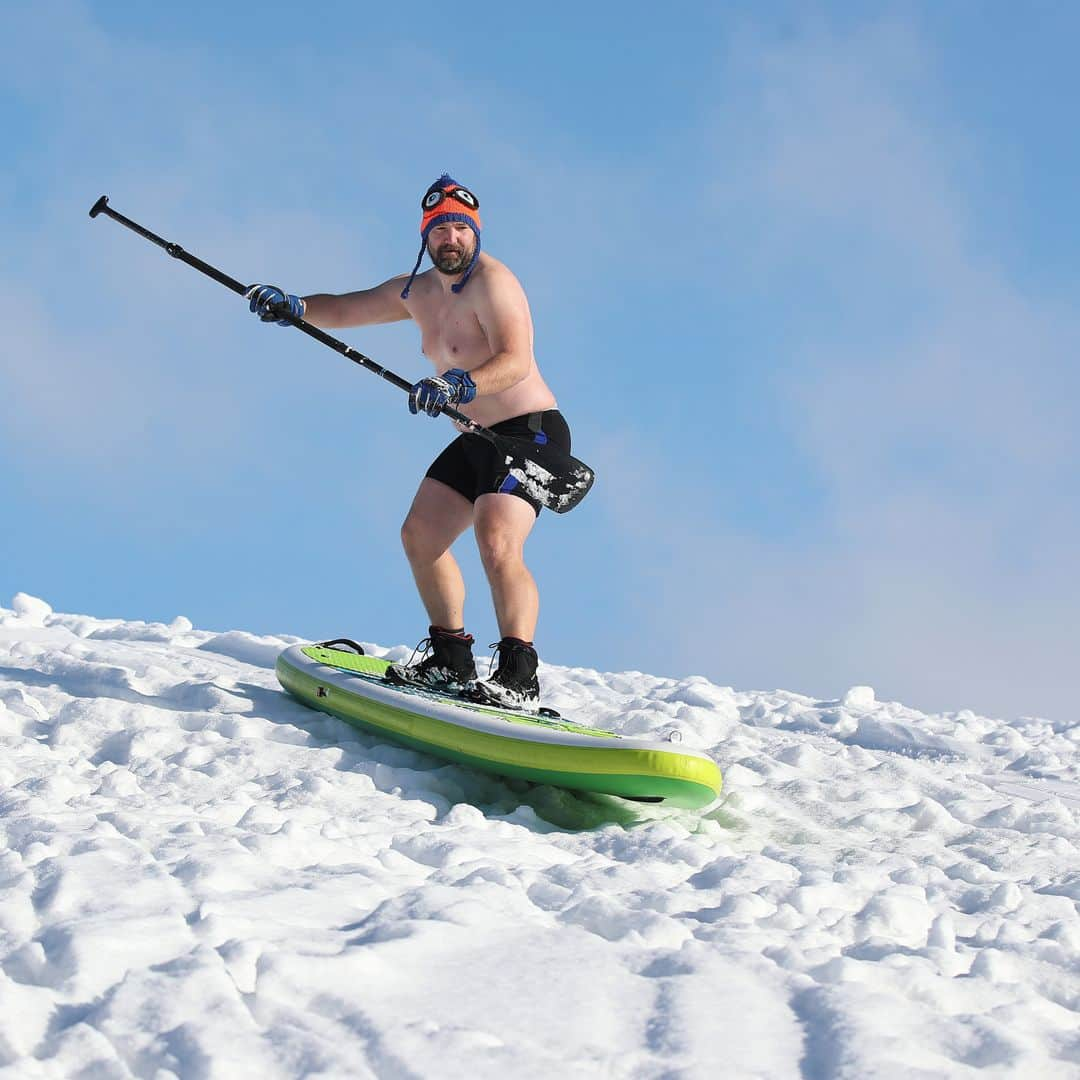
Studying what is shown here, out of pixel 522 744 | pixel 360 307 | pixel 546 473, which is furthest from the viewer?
pixel 360 307

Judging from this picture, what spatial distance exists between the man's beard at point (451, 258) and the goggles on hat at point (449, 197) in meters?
0.22

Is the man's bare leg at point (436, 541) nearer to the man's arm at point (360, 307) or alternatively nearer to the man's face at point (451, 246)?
the man's arm at point (360, 307)

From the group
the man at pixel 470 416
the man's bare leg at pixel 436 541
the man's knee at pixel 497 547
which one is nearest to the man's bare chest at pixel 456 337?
the man at pixel 470 416

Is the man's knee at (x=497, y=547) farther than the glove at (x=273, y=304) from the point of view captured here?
No

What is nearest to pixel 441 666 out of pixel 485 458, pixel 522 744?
pixel 485 458

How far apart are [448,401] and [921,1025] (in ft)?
10.9

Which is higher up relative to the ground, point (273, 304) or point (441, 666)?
point (273, 304)

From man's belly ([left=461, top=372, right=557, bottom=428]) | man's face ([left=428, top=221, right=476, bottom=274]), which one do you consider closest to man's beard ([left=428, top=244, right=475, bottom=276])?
man's face ([left=428, top=221, right=476, bottom=274])

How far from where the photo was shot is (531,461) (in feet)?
18.6

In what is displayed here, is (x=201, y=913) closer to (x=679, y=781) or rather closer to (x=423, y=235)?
(x=679, y=781)

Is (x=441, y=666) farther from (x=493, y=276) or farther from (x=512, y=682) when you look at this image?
(x=493, y=276)

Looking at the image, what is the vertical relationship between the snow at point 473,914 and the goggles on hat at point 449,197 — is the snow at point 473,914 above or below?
below

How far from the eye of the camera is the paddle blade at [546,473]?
5.63 metres

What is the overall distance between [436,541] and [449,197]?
1648 mm
